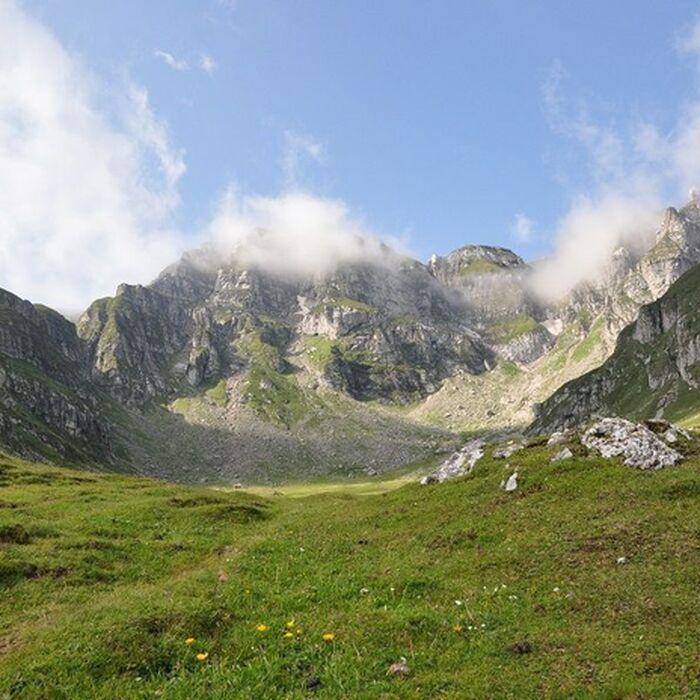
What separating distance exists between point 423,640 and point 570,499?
20948 mm

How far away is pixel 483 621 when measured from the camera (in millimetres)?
20094

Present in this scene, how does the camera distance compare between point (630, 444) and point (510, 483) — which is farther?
point (630, 444)

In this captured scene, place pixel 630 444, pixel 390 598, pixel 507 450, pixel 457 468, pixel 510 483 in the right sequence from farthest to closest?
pixel 457 468 < pixel 507 450 < pixel 630 444 < pixel 510 483 < pixel 390 598

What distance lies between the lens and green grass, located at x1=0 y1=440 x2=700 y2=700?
15844 mm

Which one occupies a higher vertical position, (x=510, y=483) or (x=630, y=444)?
(x=630, y=444)

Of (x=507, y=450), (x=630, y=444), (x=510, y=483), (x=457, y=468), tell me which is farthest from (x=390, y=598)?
(x=457, y=468)

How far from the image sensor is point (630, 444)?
134 ft

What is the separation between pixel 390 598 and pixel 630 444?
2558cm

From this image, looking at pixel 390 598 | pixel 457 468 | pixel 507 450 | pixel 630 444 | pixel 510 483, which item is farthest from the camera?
pixel 457 468

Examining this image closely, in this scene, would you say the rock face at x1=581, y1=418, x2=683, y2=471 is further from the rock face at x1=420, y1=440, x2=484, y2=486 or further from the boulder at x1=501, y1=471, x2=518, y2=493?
the rock face at x1=420, y1=440, x2=484, y2=486

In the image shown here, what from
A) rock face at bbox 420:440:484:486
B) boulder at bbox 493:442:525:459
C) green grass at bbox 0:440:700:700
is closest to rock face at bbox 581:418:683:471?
green grass at bbox 0:440:700:700

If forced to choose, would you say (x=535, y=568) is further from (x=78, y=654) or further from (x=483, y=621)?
(x=78, y=654)

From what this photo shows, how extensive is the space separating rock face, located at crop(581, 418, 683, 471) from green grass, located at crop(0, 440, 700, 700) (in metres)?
1.57

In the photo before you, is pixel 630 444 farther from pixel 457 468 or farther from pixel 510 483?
pixel 457 468
